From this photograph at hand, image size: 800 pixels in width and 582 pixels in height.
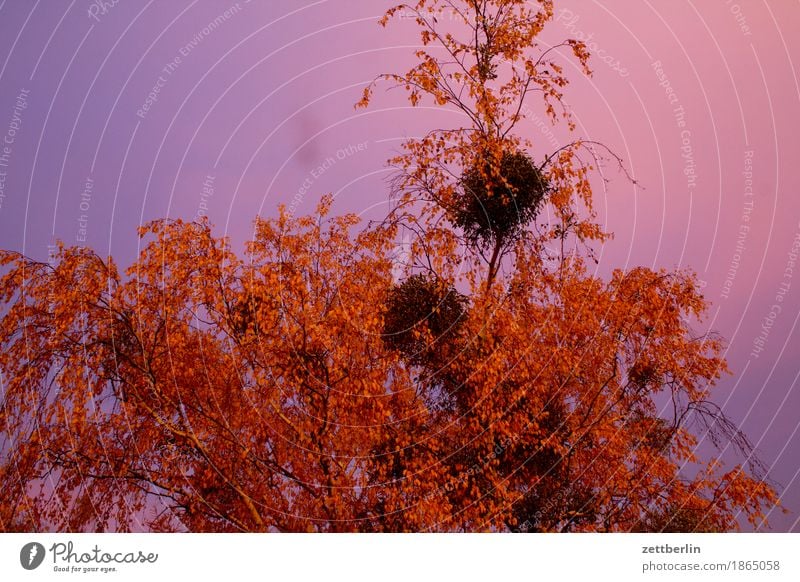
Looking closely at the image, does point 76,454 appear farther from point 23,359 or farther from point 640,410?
point 640,410

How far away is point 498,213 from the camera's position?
60.8 feet

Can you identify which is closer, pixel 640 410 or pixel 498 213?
pixel 498 213

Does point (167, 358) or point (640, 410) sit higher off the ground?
point (167, 358)

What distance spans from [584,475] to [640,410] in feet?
14.4
